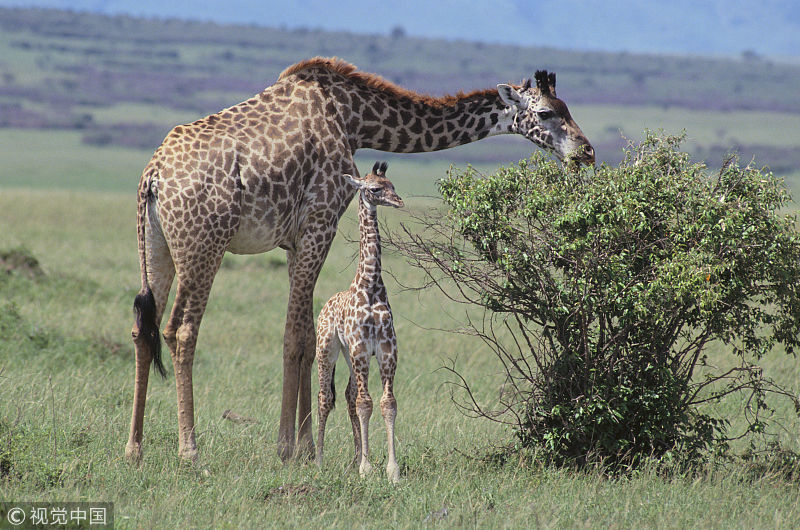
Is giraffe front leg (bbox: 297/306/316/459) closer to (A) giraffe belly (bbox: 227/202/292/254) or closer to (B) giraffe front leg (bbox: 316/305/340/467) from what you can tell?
(B) giraffe front leg (bbox: 316/305/340/467)

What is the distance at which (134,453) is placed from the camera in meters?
8.02

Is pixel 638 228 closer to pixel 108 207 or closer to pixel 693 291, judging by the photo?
pixel 693 291

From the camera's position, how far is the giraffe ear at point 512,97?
359 inches

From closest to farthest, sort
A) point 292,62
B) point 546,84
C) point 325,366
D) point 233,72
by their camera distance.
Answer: point 325,366
point 546,84
point 233,72
point 292,62

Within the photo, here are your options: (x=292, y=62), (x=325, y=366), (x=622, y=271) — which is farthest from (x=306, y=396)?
(x=292, y=62)

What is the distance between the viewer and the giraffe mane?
9.02 metres

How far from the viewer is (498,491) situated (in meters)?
7.56

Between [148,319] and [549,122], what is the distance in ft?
13.3

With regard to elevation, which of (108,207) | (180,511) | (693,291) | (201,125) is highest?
(201,125)

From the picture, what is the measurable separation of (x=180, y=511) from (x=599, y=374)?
366cm

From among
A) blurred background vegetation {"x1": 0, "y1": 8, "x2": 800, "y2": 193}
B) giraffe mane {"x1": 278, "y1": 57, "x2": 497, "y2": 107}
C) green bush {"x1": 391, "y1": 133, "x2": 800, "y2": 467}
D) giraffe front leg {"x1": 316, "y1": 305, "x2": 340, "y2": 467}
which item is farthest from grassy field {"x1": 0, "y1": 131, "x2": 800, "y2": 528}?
blurred background vegetation {"x1": 0, "y1": 8, "x2": 800, "y2": 193}

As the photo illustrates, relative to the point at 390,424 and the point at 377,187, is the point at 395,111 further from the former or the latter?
the point at 390,424

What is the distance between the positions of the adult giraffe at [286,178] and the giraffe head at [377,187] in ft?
2.77

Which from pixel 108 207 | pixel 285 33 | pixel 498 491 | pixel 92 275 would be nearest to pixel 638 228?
pixel 498 491
